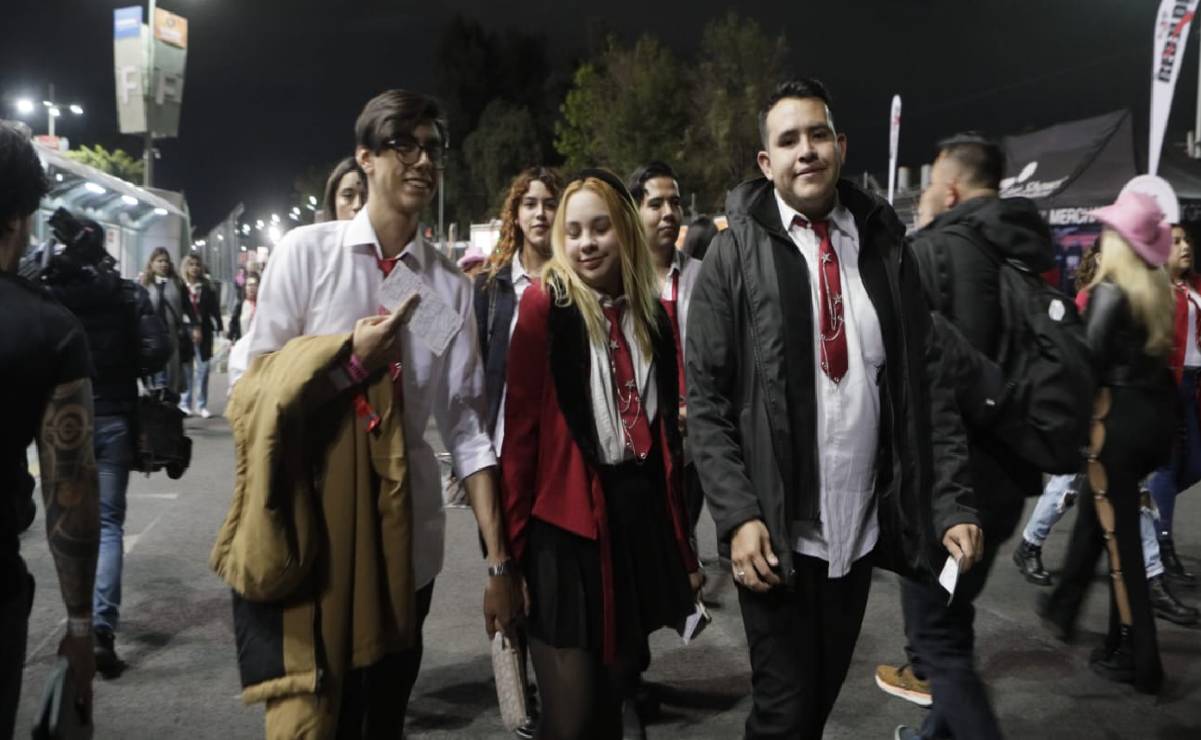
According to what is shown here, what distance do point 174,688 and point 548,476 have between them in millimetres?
2673

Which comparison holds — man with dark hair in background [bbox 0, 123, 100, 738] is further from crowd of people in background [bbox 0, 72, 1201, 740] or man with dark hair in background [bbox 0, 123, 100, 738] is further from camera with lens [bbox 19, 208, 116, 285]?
camera with lens [bbox 19, 208, 116, 285]

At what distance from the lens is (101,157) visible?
4591cm

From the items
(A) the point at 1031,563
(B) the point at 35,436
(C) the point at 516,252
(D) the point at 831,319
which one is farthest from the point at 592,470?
(A) the point at 1031,563

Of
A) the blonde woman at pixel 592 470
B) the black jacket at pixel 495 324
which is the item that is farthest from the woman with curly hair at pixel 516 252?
the blonde woman at pixel 592 470

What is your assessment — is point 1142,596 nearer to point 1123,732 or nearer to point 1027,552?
point 1123,732

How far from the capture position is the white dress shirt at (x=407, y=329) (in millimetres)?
2479

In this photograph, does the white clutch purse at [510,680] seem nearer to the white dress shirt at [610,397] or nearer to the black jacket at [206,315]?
the white dress shirt at [610,397]

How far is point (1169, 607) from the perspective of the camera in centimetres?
548

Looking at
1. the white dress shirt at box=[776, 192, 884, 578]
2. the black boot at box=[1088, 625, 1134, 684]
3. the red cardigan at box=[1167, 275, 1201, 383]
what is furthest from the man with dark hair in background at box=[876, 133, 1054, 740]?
the red cardigan at box=[1167, 275, 1201, 383]

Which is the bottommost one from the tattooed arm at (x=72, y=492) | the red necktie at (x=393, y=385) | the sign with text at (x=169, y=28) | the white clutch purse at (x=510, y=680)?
the white clutch purse at (x=510, y=680)

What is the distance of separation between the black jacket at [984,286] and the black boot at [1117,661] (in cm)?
157

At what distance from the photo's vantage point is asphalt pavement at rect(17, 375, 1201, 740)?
410 centimetres

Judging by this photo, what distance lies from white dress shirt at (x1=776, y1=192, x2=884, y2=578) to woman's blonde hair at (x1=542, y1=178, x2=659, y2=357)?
2.00ft

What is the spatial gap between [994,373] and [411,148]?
6.39 feet
